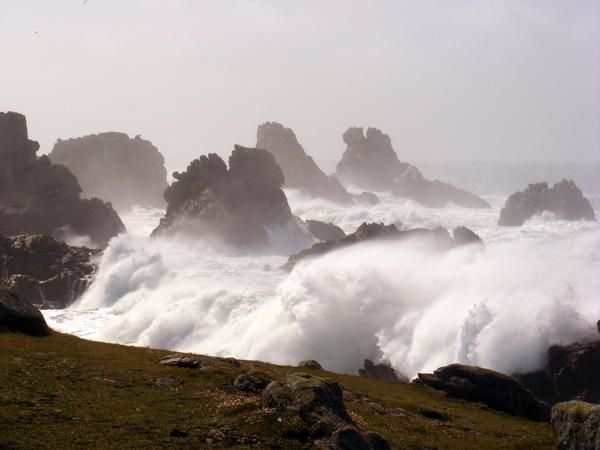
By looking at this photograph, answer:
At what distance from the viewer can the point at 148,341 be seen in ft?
201

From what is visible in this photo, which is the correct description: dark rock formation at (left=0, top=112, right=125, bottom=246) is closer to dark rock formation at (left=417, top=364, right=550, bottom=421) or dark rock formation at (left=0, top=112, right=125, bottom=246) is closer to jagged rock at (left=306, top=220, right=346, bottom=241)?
jagged rock at (left=306, top=220, right=346, bottom=241)

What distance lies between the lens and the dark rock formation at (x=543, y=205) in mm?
132750

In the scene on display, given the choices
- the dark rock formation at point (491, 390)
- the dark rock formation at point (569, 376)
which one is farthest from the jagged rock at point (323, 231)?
the dark rock formation at point (491, 390)

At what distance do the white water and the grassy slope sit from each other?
14350 millimetres

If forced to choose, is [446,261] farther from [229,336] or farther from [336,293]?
[229,336]

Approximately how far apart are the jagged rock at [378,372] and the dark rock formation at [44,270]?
4432cm

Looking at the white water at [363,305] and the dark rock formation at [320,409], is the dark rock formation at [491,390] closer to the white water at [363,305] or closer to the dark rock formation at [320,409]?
the white water at [363,305]

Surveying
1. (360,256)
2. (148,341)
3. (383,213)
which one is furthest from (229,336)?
(383,213)

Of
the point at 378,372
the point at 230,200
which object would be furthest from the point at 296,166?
the point at 378,372

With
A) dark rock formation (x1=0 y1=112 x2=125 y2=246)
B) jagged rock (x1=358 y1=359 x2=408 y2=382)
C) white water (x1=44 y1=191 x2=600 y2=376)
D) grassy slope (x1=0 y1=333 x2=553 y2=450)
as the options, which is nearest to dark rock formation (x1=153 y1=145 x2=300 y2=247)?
dark rock formation (x1=0 y1=112 x2=125 y2=246)

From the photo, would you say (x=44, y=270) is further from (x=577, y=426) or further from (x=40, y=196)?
(x=577, y=426)

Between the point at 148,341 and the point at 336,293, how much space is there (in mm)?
21106

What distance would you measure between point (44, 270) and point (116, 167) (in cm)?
9217

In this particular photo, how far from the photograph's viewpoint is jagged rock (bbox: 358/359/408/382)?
46.9m
